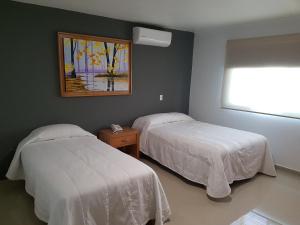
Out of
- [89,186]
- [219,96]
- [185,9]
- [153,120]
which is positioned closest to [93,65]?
[153,120]

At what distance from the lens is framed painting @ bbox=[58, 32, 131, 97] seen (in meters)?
2.95

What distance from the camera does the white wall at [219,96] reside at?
3.17 metres

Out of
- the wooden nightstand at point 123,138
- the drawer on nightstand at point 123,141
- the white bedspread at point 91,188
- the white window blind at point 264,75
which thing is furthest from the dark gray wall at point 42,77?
the white window blind at point 264,75

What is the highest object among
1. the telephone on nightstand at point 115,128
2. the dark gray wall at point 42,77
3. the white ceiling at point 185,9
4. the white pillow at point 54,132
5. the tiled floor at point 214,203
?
the white ceiling at point 185,9

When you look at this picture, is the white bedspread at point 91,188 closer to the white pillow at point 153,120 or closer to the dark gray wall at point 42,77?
the dark gray wall at point 42,77

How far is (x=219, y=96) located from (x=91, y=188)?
3.06m

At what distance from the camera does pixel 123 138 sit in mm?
3279

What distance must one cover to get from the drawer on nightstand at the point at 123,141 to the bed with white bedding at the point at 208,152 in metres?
0.20

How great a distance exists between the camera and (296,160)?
10.4 feet

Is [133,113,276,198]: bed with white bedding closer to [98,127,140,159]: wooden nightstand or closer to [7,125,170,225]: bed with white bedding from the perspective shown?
[98,127,140,159]: wooden nightstand

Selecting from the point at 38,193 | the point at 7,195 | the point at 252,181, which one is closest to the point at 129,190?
the point at 38,193

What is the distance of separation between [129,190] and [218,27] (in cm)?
316

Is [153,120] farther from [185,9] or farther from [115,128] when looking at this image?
[185,9]

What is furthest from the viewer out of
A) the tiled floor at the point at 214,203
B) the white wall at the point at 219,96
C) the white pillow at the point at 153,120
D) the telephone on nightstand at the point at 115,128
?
the white pillow at the point at 153,120
